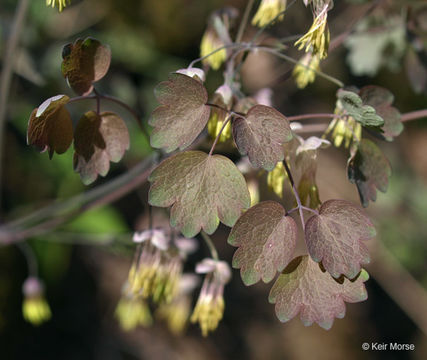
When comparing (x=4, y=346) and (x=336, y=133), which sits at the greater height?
(x=336, y=133)

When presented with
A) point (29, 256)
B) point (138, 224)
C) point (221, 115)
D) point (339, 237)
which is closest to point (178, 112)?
point (221, 115)

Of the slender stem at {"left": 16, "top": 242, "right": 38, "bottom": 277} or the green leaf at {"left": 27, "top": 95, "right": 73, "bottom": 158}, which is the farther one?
the slender stem at {"left": 16, "top": 242, "right": 38, "bottom": 277}

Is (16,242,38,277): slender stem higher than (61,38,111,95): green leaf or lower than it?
lower

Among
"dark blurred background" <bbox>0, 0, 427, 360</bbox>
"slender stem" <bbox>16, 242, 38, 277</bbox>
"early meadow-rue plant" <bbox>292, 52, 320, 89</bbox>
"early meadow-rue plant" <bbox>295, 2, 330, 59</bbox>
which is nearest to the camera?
"early meadow-rue plant" <bbox>295, 2, 330, 59</bbox>

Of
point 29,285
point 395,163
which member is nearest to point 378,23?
point 29,285

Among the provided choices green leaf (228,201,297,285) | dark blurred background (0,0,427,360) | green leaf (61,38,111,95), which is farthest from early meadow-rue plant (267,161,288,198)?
dark blurred background (0,0,427,360)

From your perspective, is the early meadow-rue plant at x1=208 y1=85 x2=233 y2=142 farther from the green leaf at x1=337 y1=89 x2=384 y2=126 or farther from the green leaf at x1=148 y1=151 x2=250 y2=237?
the green leaf at x1=337 y1=89 x2=384 y2=126

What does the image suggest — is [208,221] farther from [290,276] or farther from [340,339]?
[340,339]
